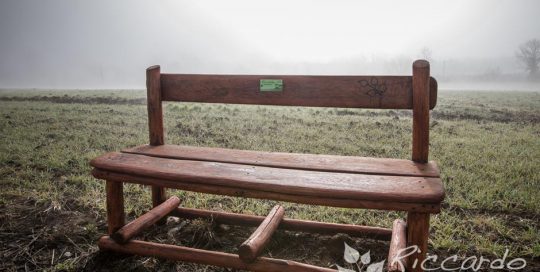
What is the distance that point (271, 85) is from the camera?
2.58 meters

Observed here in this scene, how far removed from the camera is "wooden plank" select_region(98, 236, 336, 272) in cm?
213

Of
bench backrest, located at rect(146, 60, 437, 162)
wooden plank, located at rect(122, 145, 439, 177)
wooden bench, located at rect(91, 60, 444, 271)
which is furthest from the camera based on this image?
bench backrest, located at rect(146, 60, 437, 162)

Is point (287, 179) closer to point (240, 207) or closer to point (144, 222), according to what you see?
point (144, 222)

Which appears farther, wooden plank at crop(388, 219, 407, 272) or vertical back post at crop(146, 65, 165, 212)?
vertical back post at crop(146, 65, 165, 212)

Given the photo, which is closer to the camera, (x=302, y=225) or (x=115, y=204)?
(x=115, y=204)

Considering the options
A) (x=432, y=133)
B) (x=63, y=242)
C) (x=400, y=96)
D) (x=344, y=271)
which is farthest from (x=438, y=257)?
(x=432, y=133)

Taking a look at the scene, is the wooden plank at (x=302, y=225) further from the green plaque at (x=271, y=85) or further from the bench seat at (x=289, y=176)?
the green plaque at (x=271, y=85)

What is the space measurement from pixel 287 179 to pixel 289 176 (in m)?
0.06

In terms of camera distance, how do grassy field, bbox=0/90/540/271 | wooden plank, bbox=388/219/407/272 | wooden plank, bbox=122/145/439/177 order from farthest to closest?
1. grassy field, bbox=0/90/540/271
2. wooden plank, bbox=122/145/439/177
3. wooden plank, bbox=388/219/407/272

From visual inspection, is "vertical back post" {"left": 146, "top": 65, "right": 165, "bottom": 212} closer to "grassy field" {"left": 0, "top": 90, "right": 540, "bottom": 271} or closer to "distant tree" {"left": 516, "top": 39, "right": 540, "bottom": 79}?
"grassy field" {"left": 0, "top": 90, "right": 540, "bottom": 271}

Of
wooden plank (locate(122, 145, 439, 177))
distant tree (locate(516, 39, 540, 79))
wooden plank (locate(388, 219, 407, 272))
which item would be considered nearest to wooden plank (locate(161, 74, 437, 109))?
wooden plank (locate(122, 145, 439, 177))

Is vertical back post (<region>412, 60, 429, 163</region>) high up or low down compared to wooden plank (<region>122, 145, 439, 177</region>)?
up

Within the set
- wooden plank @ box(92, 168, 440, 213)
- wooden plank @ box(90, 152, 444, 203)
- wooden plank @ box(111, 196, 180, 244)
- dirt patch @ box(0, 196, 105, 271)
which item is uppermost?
wooden plank @ box(90, 152, 444, 203)

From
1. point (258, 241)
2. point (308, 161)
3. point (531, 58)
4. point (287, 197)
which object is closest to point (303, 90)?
point (308, 161)
